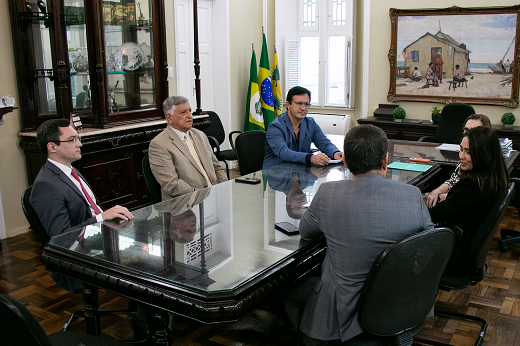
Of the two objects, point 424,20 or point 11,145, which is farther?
point 424,20

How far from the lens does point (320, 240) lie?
6.73ft

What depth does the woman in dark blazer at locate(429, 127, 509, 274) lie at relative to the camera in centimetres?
257

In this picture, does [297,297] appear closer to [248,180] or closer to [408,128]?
[248,180]

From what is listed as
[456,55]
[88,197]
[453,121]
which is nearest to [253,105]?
[456,55]

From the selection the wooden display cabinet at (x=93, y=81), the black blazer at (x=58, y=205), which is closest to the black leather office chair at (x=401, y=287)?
the black blazer at (x=58, y=205)

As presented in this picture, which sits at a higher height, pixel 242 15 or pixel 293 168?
pixel 242 15

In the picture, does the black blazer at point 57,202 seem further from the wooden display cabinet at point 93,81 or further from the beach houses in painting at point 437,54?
the beach houses in painting at point 437,54

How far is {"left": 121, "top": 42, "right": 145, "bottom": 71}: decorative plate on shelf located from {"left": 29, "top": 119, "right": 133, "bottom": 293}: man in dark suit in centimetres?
222

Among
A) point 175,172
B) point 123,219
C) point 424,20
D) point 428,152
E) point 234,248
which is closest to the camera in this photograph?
point 234,248

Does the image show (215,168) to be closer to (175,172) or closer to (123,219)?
(175,172)

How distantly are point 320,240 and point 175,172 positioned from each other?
1511 millimetres

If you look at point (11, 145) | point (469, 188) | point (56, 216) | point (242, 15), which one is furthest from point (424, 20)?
point (56, 216)

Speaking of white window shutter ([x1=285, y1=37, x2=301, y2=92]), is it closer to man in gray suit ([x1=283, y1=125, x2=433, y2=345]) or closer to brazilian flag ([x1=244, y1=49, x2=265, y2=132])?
brazilian flag ([x1=244, y1=49, x2=265, y2=132])

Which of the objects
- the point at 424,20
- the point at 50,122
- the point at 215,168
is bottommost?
the point at 215,168
